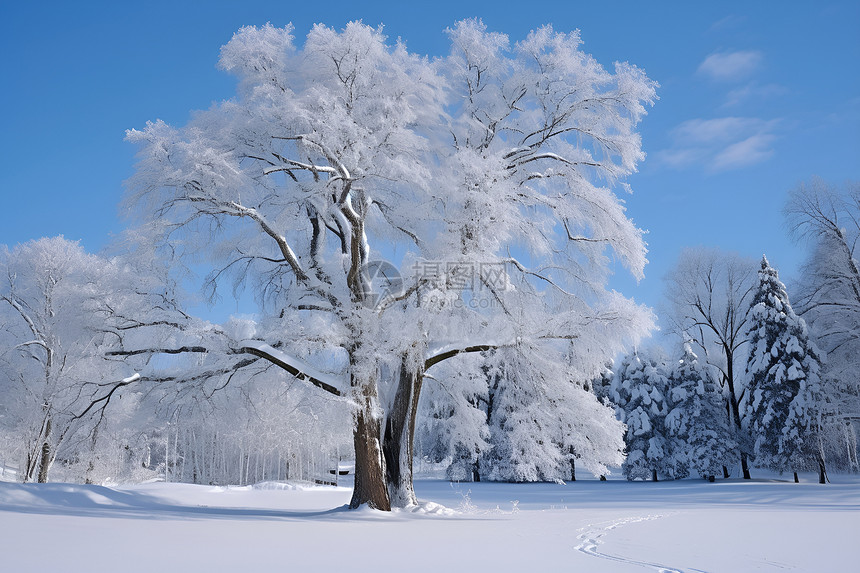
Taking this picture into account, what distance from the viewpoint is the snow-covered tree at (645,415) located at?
33.5 metres

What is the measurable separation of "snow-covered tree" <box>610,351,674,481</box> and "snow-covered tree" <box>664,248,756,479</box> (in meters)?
3.67

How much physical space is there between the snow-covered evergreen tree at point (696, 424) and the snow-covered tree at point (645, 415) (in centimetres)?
59

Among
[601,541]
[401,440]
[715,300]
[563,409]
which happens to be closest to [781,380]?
[715,300]

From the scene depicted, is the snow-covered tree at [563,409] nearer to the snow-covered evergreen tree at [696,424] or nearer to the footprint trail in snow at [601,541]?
the footprint trail in snow at [601,541]

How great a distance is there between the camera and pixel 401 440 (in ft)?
42.4

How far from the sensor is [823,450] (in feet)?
86.1

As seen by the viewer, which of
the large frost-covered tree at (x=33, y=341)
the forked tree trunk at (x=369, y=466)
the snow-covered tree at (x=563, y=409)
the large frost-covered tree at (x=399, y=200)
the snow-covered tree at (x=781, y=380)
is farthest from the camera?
the snow-covered tree at (x=781, y=380)

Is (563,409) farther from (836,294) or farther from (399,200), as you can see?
(836,294)

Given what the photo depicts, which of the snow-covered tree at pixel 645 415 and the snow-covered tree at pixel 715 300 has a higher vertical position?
the snow-covered tree at pixel 715 300

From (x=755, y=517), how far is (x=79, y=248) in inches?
945

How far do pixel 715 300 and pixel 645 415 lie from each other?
7197 millimetres

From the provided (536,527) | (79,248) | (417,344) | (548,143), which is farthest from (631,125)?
(79,248)

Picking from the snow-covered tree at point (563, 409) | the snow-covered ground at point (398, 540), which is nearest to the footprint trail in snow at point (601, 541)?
the snow-covered ground at point (398, 540)

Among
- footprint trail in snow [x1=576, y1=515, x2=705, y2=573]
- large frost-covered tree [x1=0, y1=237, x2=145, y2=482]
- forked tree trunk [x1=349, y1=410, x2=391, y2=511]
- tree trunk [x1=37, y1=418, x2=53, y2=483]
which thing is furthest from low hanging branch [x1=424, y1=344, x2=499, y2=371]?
tree trunk [x1=37, y1=418, x2=53, y2=483]
